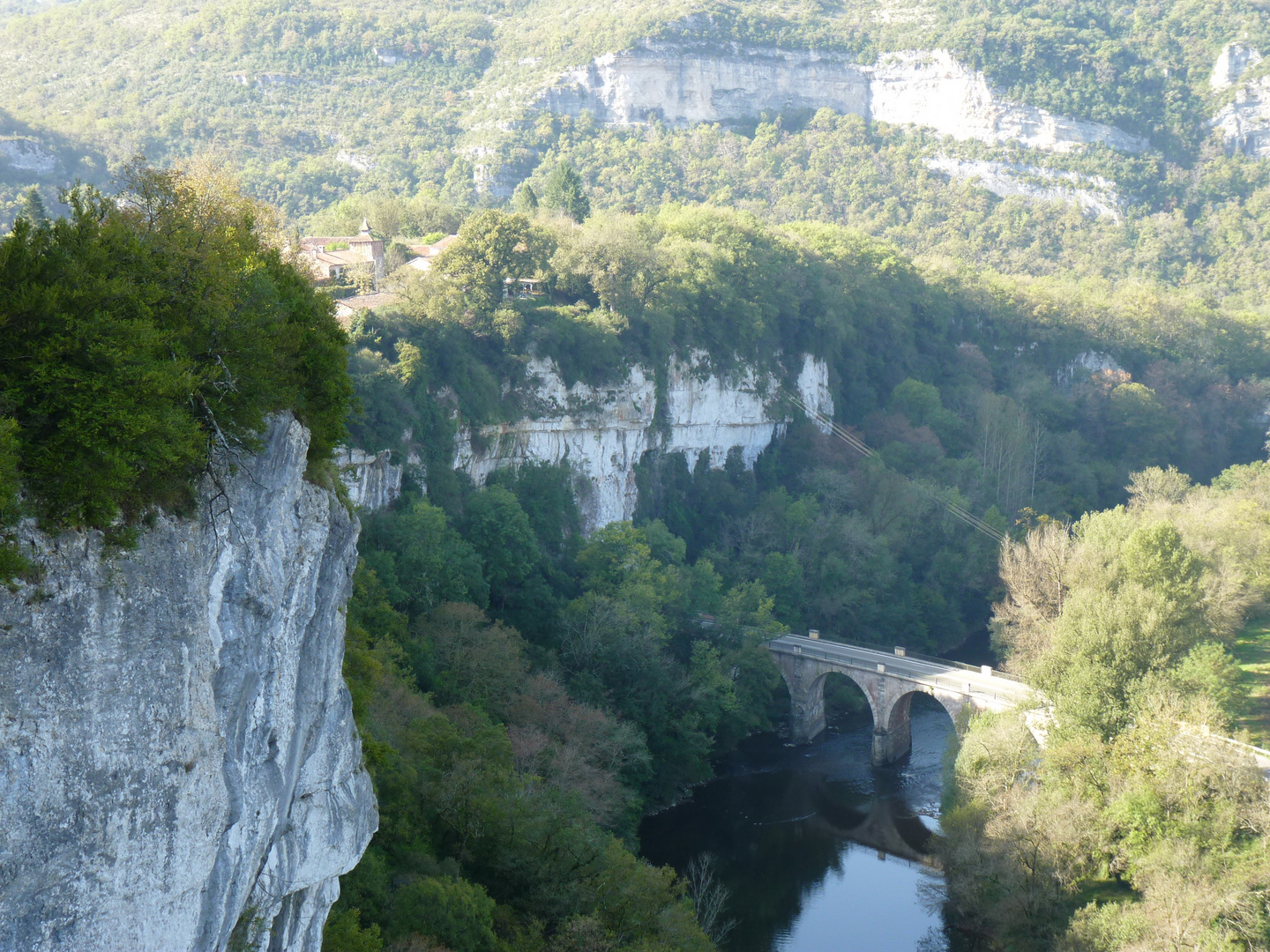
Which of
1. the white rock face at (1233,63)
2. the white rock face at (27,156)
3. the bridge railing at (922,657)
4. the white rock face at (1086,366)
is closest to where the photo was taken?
the bridge railing at (922,657)

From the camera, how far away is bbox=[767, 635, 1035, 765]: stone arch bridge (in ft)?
132

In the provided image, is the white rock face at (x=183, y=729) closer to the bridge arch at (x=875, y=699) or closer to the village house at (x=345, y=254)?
the bridge arch at (x=875, y=699)

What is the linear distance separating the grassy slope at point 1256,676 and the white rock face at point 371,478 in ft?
91.1

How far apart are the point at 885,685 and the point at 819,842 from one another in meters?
8.63

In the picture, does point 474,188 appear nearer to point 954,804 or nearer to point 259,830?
point 954,804

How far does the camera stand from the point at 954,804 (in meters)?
33.2

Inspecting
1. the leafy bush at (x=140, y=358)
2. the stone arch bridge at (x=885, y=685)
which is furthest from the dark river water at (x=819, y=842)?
the leafy bush at (x=140, y=358)

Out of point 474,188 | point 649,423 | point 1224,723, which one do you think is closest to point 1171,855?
point 1224,723

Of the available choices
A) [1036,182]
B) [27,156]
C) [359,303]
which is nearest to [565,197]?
[359,303]

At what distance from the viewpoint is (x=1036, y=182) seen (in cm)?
11156

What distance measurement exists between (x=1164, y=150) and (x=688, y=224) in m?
76.9

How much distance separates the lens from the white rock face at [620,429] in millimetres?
46562

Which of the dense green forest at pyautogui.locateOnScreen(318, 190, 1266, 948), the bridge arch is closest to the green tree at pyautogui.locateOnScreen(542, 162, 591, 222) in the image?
the dense green forest at pyautogui.locateOnScreen(318, 190, 1266, 948)

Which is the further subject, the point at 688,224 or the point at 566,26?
the point at 566,26
